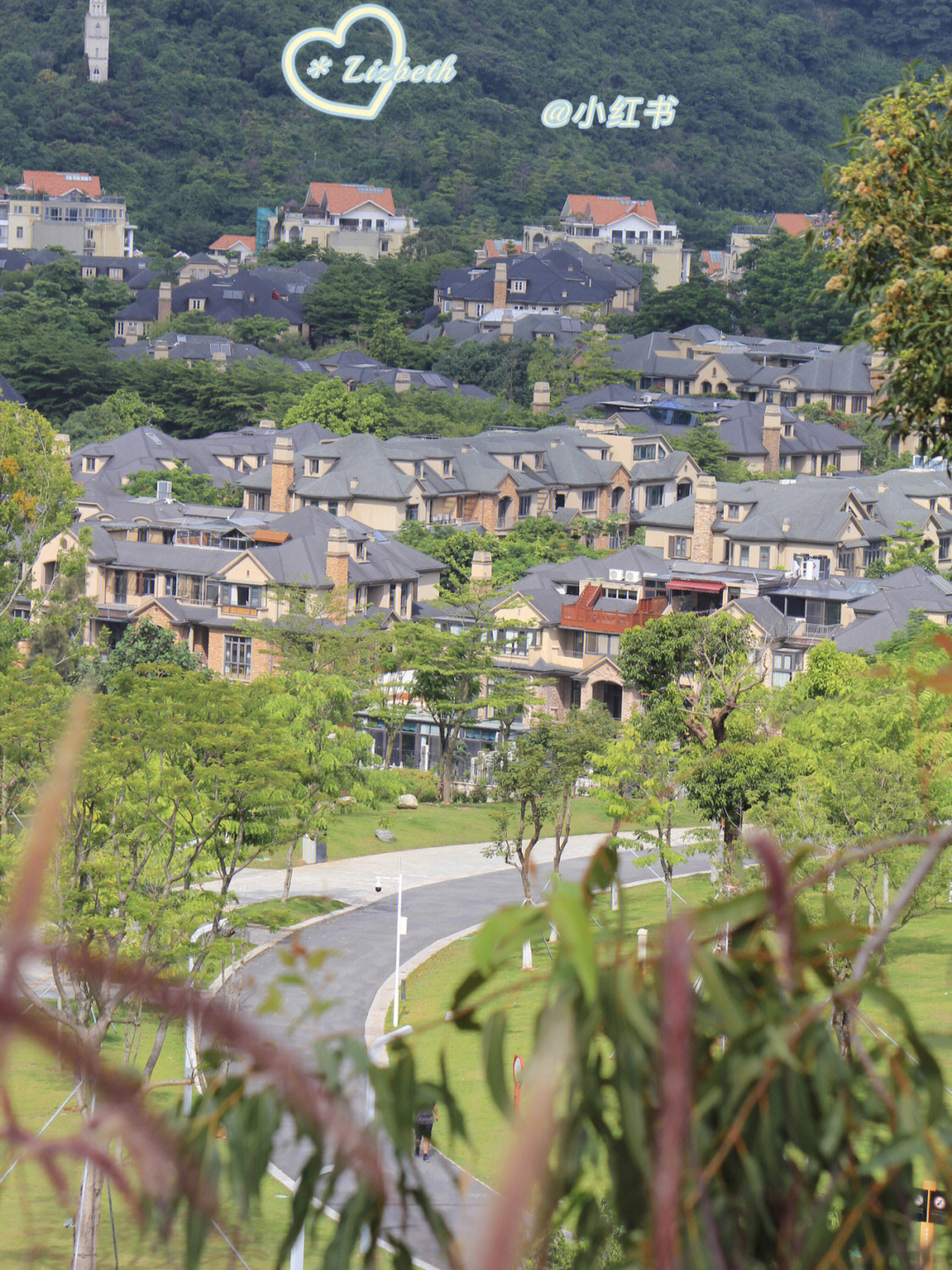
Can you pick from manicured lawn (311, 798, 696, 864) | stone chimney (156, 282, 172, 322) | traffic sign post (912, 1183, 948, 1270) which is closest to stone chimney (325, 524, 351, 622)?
manicured lawn (311, 798, 696, 864)

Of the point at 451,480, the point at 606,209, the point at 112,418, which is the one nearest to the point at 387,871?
the point at 451,480

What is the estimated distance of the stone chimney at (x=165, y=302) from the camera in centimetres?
9475

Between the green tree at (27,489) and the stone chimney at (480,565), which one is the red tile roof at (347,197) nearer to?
the stone chimney at (480,565)

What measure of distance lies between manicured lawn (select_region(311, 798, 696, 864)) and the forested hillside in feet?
291

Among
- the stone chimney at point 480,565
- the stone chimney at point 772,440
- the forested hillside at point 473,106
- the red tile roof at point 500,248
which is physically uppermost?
the forested hillside at point 473,106

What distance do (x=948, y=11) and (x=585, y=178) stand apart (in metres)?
47.1

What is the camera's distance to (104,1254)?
51.8 ft

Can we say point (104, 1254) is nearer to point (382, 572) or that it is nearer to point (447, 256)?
point (382, 572)

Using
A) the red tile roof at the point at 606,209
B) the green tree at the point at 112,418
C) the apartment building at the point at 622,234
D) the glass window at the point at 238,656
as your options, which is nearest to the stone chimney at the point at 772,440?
the green tree at the point at 112,418

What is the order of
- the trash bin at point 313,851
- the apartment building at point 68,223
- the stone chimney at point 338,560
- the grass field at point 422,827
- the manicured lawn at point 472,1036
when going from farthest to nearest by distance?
the apartment building at point 68,223 < the stone chimney at point 338,560 < the grass field at point 422,827 < the trash bin at point 313,851 < the manicured lawn at point 472,1036

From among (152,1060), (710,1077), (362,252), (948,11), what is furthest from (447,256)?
(710,1077)

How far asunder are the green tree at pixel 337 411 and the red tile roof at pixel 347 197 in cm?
5164

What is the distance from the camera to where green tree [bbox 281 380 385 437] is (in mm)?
69812

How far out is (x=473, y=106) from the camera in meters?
139
